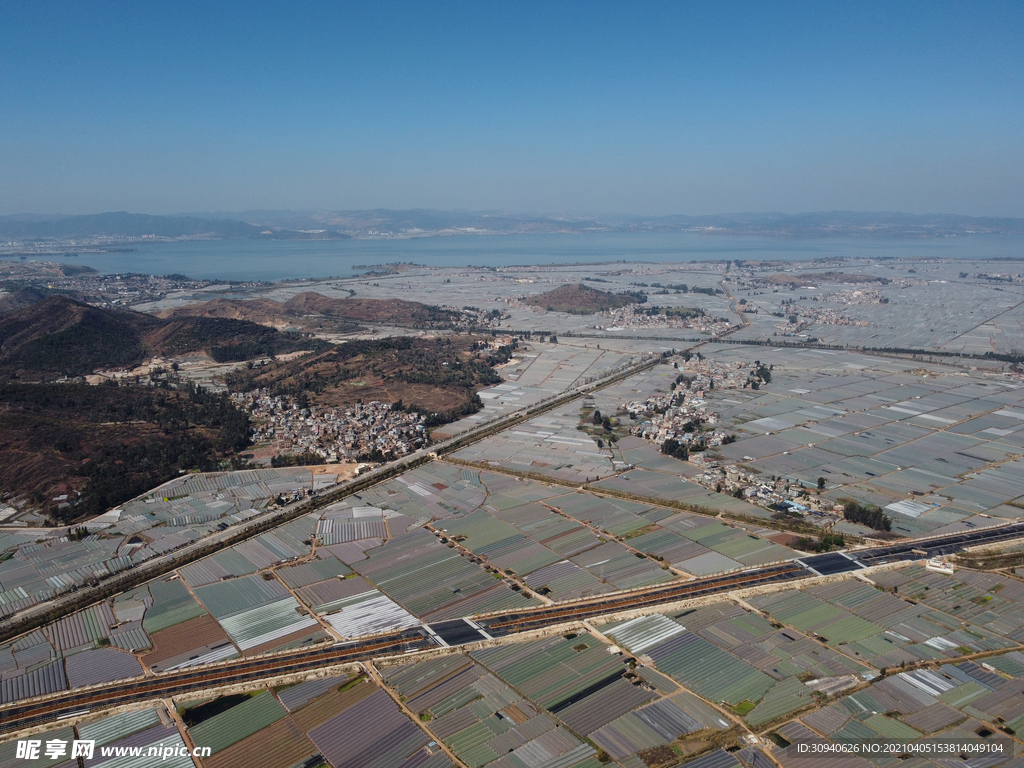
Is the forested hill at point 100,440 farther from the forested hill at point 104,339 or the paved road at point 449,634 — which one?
the forested hill at point 104,339

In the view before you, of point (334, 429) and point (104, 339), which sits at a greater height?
point (104, 339)

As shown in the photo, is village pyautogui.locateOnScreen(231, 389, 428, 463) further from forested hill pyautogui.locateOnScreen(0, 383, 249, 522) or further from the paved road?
the paved road

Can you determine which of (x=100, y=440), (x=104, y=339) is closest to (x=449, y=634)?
(x=100, y=440)

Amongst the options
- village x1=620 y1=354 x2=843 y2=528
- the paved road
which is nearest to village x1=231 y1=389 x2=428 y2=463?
village x1=620 y1=354 x2=843 y2=528

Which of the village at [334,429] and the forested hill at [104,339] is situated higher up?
the forested hill at [104,339]

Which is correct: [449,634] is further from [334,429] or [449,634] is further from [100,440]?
[100,440]

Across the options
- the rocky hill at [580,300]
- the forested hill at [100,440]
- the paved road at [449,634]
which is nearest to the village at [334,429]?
the forested hill at [100,440]
